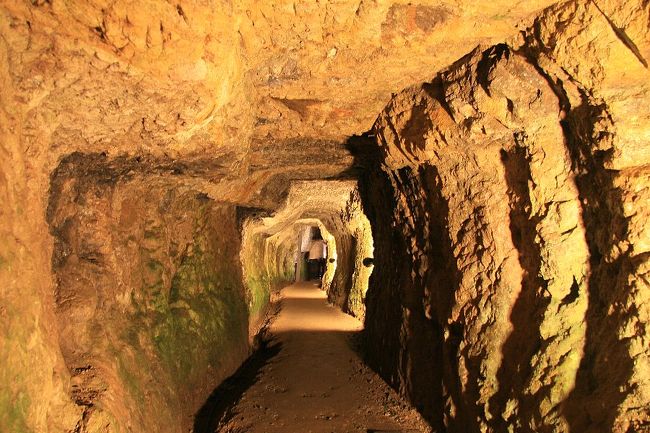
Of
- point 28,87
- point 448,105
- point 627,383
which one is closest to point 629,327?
point 627,383

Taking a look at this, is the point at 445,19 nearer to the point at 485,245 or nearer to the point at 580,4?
the point at 580,4

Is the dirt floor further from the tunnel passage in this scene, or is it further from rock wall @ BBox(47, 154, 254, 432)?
the tunnel passage

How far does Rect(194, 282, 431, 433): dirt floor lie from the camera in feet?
16.0

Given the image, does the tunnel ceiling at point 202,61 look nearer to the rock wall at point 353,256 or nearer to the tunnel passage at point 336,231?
the tunnel passage at point 336,231

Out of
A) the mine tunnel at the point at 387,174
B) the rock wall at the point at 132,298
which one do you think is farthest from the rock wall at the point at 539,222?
the rock wall at the point at 132,298

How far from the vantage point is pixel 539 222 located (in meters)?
3.21

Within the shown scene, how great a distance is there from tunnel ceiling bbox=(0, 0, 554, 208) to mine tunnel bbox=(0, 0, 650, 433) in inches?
0.7

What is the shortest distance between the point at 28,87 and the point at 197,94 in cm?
108

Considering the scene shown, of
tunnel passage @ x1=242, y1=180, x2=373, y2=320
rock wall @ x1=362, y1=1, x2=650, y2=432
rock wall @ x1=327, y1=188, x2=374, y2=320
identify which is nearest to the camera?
rock wall @ x1=362, y1=1, x2=650, y2=432

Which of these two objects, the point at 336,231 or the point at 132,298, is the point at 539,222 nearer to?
the point at 132,298

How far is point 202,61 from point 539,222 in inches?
108

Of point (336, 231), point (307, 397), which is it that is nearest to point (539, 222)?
point (307, 397)

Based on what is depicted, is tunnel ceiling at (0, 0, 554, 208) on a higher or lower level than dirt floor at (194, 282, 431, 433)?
higher

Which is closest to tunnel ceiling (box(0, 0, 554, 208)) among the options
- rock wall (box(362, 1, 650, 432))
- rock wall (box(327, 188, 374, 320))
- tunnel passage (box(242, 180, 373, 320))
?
rock wall (box(362, 1, 650, 432))
